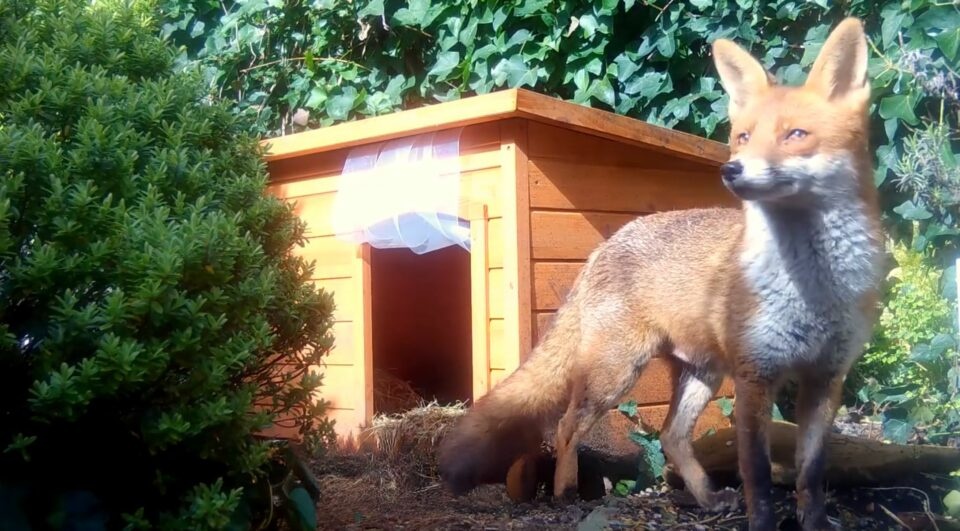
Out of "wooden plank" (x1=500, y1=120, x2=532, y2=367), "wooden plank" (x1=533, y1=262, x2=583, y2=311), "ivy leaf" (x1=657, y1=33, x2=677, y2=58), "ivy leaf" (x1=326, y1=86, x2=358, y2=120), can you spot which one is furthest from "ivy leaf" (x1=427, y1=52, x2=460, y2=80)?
"wooden plank" (x1=533, y1=262, x2=583, y2=311)

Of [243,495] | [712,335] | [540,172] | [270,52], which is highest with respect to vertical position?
[270,52]

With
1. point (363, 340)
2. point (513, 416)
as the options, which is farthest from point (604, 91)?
point (513, 416)

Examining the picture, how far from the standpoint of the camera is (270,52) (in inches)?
283

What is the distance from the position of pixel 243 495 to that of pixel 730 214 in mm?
2447

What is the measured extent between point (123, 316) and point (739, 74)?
7.67 feet

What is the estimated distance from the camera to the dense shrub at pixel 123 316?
244 centimetres

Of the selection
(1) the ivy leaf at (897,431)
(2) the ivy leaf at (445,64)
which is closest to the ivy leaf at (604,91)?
(2) the ivy leaf at (445,64)

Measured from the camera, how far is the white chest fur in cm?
307

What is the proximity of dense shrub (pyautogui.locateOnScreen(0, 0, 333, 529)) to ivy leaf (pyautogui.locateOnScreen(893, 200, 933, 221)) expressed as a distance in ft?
10.5

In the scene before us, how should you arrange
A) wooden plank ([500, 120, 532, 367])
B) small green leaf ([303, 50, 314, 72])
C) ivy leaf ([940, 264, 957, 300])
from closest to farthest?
wooden plank ([500, 120, 532, 367])
ivy leaf ([940, 264, 957, 300])
small green leaf ([303, 50, 314, 72])

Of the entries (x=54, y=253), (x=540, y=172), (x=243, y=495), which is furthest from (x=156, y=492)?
(x=540, y=172)

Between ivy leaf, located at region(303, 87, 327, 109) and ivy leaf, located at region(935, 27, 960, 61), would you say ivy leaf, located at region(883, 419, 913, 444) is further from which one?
ivy leaf, located at region(303, 87, 327, 109)

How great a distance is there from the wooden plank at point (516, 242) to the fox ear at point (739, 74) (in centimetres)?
123

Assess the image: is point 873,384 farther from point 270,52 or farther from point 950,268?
point 270,52
